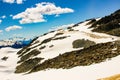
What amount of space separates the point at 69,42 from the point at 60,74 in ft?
194

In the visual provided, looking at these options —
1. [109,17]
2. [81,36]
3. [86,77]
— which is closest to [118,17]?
[109,17]

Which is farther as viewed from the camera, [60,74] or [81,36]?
[81,36]

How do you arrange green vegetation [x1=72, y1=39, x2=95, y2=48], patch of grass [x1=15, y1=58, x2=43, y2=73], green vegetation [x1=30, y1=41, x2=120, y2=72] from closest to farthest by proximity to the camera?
green vegetation [x1=30, y1=41, x2=120, y2=72], green vegetation [x1=72, y1=39, x2=95, y2=48], patch of grass [x1=15, y1=58, x2=43, y2=73]

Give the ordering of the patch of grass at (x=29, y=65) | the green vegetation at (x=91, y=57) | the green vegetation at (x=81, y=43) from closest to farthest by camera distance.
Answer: the green vegetation at (x=91, y=57)
the green vegetation at (x=81, y=43)
the patch of grass at (x=29, y=65)

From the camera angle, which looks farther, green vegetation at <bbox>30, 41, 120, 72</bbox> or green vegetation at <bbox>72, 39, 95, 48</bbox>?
green vegetation at <bbox>72, 39, 95, 48</bbox>

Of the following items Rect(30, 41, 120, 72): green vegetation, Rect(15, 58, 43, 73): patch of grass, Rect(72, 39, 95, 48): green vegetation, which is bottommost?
Rect(30, 41, 120, 72): green vegetation

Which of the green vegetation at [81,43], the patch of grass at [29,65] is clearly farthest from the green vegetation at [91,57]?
the patch of grass at [29,65]

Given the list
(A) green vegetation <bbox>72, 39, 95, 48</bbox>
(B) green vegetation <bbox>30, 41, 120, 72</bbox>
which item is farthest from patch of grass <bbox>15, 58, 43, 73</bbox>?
(B) green vegetation <bbox>30, 41, 120, 72</bbox>

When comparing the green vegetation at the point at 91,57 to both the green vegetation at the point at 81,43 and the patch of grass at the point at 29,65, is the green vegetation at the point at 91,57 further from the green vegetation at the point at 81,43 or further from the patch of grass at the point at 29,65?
the patch of grass at the point at 29,65

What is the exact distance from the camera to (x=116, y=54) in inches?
2089

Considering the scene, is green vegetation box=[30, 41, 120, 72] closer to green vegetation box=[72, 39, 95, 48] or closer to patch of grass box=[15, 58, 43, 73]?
green vegetation box=[72, 39, 95, 48]

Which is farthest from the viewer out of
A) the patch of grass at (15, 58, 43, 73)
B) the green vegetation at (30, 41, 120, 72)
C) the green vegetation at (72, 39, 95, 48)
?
the patch of grass at (15, 58, 43, 73)

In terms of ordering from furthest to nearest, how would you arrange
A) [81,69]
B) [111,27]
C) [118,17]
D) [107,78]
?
[118,17] < [111,27] < [81,69] < [107,78]

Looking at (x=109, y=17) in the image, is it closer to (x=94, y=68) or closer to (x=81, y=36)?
(x=81, y=36)
